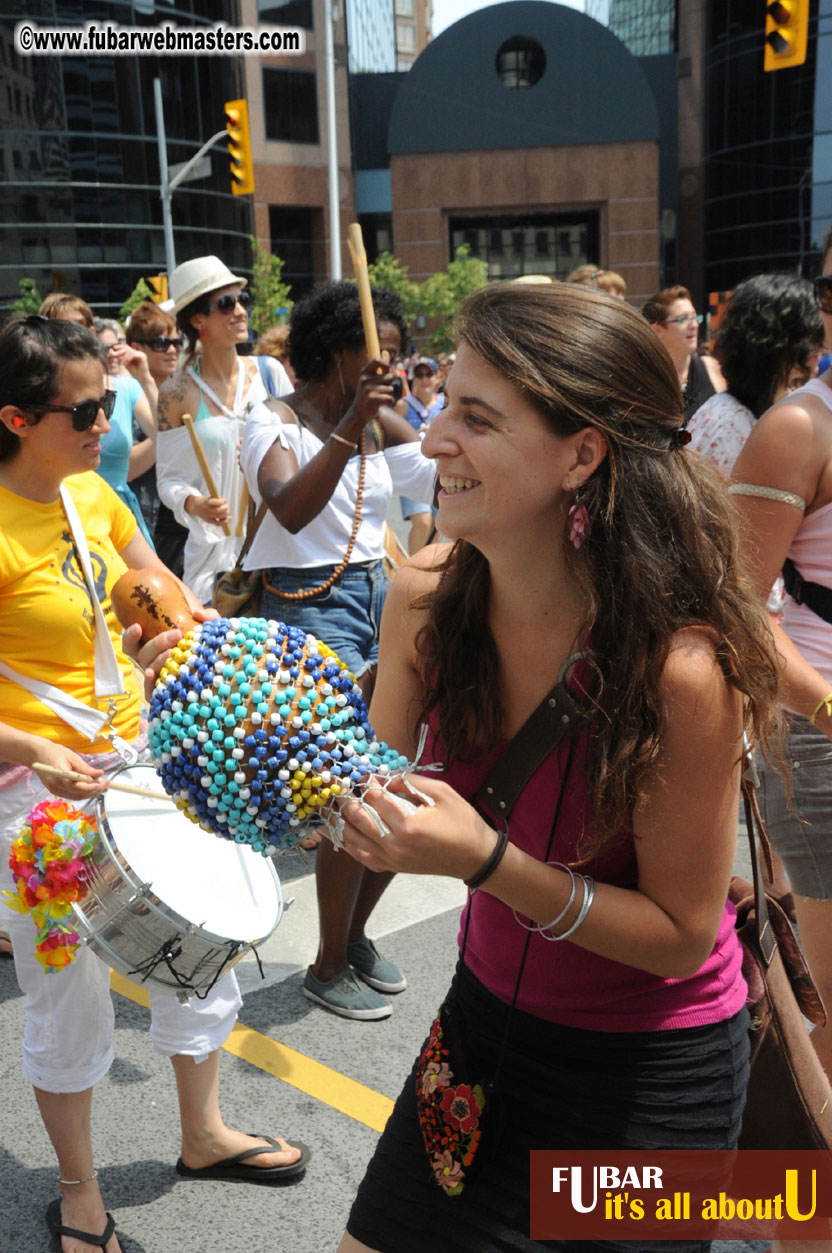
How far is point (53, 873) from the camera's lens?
8.16 ft

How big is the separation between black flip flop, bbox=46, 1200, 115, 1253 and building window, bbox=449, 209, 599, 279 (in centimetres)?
5077

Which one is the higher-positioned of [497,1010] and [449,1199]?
[497,1010]

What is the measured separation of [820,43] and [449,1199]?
4683cm

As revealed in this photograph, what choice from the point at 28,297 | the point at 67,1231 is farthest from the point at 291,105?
the point at 67,1231

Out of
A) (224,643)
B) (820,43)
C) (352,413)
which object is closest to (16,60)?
(820,43)

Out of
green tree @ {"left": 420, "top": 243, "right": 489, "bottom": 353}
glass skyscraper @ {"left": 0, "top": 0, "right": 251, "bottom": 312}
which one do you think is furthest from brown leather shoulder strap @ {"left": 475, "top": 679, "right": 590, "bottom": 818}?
green tree @ {"left": 420, "top": 243, "right": 489, "bottom": 353}

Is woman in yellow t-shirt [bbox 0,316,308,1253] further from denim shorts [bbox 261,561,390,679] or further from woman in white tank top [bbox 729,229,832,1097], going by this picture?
woman in white tank top [bbox 729,229,832,1097]

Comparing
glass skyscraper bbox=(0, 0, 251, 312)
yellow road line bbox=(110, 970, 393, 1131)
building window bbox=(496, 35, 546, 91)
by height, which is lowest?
yellow road line bbox=(110, 970, 393, 1131)

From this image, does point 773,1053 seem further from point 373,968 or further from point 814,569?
point 373,968

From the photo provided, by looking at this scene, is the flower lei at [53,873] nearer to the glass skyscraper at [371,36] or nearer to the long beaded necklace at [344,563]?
the long beaded necklace at [344,563]

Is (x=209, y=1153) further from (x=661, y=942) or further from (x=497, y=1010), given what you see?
(x=661, y=942)

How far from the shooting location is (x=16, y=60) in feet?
116

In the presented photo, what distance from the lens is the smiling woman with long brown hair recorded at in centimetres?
172

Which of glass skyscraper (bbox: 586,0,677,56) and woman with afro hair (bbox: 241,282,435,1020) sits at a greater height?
glass skyscraper (bbox: 586,0,677,56)
